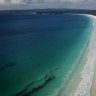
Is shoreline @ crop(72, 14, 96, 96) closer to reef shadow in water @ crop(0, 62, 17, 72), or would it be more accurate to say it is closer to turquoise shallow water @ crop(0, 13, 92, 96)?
turquoise shallow water @ crop(0, 13, 92, 96)

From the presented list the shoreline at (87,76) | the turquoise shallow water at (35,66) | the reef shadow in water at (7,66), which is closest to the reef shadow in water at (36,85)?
the turquoise shallow water at (35,66)

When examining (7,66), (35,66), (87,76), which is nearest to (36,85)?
(87,76)

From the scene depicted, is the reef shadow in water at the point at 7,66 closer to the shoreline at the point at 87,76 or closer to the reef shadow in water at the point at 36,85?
the reef shadow in water at the point at 36,85

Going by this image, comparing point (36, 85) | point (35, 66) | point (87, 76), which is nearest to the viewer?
point (36, 85)

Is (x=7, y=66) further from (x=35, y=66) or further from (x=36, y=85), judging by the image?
(x=36, y=85)

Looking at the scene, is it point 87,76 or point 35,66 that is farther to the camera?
point 35,66

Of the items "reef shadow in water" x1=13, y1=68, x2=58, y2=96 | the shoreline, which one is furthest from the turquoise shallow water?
the shoreline

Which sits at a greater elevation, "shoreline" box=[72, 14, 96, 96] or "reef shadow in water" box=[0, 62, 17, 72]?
"shoreline" box=[72, 14, 96, 96]

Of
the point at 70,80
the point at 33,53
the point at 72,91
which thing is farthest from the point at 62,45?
the point at 72,91

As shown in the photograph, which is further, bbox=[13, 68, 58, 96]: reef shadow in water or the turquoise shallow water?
the turquoise shallow water

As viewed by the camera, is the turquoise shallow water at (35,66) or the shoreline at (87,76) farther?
the turquoise shallow water at (35,66)

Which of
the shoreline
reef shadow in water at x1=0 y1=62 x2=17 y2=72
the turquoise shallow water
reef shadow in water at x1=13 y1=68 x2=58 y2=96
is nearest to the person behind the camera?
the shoreline
